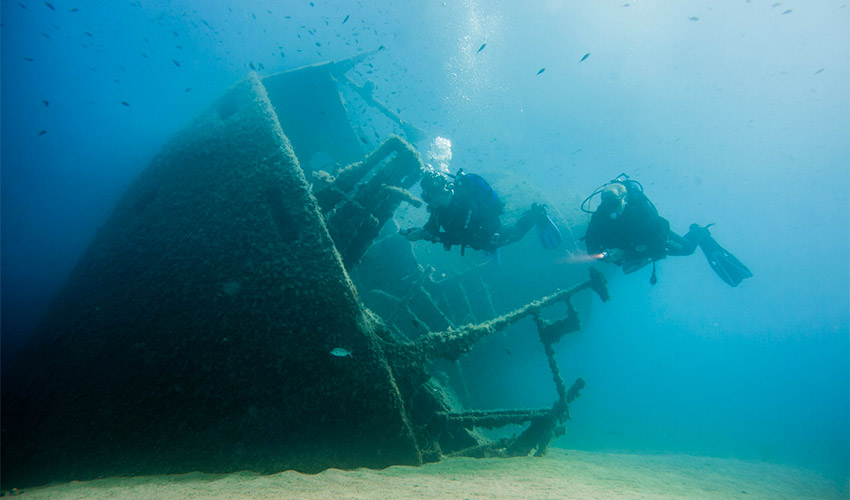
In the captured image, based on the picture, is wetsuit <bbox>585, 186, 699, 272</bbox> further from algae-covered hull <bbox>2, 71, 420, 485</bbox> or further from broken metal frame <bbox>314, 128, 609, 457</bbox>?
algae-covered hull <bbox>2, 71, 420, 485</bbox>

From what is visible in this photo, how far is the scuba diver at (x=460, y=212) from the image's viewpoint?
18.7 feet

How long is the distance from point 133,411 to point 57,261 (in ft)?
28.8

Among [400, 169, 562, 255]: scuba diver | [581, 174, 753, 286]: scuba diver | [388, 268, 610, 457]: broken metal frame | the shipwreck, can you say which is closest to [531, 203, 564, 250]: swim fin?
[581, 174, 753, 286]: scuba diver

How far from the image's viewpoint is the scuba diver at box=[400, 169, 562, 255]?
571cm

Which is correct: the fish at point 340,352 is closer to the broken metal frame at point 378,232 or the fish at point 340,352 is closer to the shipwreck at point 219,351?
the shipwreck at point 219,351

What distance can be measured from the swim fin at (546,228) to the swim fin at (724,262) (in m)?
3.44

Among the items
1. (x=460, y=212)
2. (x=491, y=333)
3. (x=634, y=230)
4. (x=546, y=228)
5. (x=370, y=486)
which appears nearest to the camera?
(x=370, y=486)

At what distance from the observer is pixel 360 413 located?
303cm

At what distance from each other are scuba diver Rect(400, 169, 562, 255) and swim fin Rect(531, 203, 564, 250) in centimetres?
141

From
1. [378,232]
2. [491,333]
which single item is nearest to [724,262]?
[491,333]

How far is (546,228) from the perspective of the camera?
752cm

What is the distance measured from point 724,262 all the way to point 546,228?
452 centimetres

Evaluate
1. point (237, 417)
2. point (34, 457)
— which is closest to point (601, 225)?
point (237, 417)

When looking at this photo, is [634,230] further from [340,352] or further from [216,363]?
[216,363]
